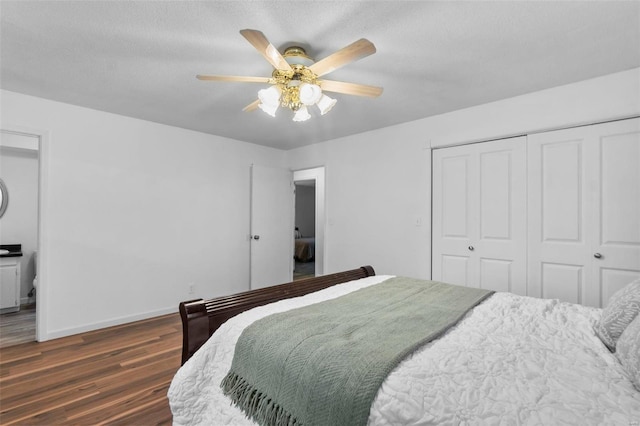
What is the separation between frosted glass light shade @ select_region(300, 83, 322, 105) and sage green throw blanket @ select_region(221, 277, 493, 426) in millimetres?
1252

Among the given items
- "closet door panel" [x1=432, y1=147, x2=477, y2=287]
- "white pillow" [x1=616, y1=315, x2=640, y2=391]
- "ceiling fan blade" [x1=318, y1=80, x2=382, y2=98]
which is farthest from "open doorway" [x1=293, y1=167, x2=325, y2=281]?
"white pillow" [x1=616, y1=315, x2=640, y2=391]

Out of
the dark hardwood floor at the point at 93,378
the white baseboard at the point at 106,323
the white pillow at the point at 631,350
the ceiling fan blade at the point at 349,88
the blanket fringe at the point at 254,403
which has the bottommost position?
the dark hardwood floor at the point at 93,378

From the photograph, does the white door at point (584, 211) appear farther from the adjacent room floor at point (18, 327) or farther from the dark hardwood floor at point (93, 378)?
the adjacent room floor at point (18, 327)

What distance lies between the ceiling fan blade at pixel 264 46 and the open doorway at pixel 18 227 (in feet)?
12.4

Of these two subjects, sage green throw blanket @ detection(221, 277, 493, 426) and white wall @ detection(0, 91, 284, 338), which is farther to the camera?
white wall @ detection(0, 91, 284, 338)

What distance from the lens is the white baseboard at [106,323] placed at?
3048 mm

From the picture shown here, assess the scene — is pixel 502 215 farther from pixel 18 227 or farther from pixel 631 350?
pixel 18 227

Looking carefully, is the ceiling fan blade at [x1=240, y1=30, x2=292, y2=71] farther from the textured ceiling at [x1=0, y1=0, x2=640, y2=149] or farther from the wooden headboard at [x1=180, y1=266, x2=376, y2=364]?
the wooden headboard at [x1=180, y1=266, x2=376, y2=364]

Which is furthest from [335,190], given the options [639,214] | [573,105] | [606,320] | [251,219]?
[606,320]

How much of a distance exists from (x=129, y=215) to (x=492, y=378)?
3.79 meters

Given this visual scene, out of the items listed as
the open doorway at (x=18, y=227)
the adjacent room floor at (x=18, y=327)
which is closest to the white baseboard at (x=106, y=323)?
the adjacent room floor at (x=18, y=327)

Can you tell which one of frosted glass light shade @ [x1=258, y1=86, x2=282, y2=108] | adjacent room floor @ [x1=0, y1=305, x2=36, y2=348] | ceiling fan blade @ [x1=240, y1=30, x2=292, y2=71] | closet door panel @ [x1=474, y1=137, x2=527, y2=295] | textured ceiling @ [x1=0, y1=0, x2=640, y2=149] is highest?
textured ceiling @ [x1=0, y1=0, x2=640, y2=149]

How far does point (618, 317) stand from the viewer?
4.20 feet

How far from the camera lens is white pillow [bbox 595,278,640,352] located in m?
1.25
